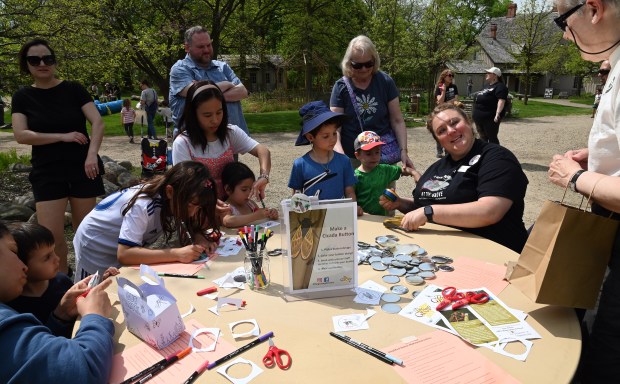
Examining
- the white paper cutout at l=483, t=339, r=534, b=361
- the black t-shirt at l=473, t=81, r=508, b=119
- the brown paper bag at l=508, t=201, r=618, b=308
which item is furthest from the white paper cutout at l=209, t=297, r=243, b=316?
the black t-shirt at l=473, t=81, r=508, b=119

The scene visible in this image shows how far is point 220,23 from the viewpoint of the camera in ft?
52.2

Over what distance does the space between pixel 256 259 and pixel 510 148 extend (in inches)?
414

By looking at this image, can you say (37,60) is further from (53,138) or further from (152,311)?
(152,311)

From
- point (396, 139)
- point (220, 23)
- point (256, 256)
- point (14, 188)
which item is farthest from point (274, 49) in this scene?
point (256, 256)

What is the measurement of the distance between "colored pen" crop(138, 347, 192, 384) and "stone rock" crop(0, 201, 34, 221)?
181 inches

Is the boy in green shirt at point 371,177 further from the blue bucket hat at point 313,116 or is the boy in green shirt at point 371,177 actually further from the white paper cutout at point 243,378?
the white paper cutout at point 243,378

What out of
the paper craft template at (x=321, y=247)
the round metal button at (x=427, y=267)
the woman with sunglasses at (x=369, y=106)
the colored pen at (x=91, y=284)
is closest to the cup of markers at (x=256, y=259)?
the paper craft template at (x=321, y=247)

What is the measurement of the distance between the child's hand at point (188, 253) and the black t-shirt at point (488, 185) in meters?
1.44

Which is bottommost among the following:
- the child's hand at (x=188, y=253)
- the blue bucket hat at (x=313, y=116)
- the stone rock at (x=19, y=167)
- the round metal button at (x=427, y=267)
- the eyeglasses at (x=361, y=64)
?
the stone rock at (x=19, y=167)

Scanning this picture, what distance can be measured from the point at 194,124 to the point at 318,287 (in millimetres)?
1616

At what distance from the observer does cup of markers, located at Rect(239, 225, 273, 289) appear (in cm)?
178

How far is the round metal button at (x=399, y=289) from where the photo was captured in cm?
175

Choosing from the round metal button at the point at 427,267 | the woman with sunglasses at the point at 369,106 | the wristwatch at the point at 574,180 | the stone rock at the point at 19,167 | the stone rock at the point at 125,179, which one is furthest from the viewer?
the stone rock at the point at 19,167

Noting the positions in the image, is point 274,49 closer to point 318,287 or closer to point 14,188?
point 14,188
